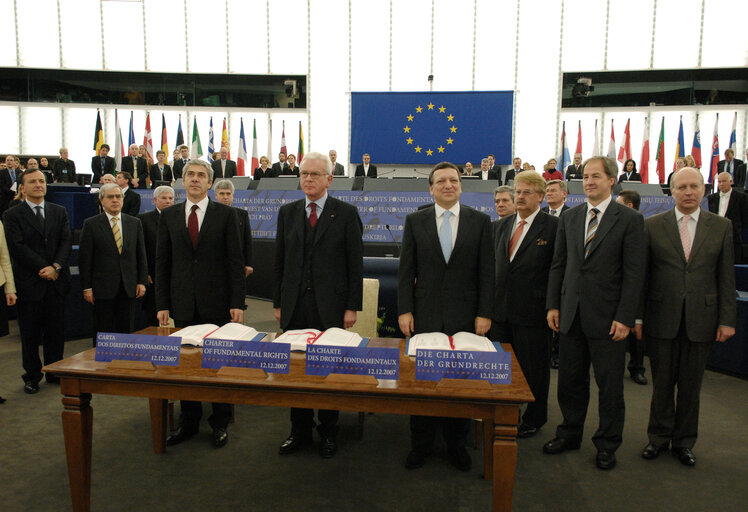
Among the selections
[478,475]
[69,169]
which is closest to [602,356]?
[478,475]

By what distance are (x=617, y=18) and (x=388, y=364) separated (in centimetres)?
1490

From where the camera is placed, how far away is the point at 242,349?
175cm

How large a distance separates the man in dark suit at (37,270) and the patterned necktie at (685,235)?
4.09m

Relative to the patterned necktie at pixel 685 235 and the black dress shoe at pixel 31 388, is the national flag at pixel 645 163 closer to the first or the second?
the patterned necktie at pixel 685 235

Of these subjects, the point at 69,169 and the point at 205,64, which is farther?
the point at 205,64

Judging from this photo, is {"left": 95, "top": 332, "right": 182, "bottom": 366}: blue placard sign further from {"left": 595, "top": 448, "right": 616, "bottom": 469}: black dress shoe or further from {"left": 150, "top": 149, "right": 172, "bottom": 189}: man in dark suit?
{"left": 150, "top": 149, "right": 172, "bottom": 189}: man in dark suit

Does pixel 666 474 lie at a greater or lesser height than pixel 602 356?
lesser

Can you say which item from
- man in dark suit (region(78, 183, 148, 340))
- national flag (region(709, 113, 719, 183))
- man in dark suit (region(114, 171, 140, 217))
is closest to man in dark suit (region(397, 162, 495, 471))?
man in dark suit (region(78, 183, 148, 340))

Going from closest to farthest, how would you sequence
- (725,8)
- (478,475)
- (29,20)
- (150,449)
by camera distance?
(478,475) < (150,449) < (725,8) < (29,20)

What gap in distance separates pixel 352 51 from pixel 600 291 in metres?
13.3

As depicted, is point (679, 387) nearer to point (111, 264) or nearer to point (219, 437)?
point (219, 437)

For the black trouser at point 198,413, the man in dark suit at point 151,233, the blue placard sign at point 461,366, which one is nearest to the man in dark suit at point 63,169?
the man in dark suit at point 151,233

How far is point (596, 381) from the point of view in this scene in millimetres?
2633

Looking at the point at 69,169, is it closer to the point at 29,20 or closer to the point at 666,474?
the point at 29,20
